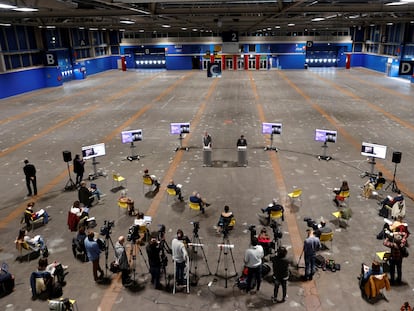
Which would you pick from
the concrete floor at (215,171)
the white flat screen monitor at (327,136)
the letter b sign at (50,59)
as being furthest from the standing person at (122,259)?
the letter b sign at (50,59)

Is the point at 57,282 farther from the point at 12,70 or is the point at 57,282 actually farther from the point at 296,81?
the point at 296,81

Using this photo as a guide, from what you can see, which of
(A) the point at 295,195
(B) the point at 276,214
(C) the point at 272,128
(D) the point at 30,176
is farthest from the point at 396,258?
(D) the point at 30,176

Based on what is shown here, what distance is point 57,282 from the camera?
8383mm

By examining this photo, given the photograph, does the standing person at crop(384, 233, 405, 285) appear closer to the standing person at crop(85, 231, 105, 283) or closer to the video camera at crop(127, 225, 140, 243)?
the video camera at crop(127, 225, 140, 243)

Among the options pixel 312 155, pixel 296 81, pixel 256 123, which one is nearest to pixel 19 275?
pixel 312 155

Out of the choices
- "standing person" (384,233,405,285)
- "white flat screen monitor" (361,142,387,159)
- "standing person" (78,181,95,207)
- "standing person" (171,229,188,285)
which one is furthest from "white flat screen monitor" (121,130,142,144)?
"standing person" (384,233,405,285)

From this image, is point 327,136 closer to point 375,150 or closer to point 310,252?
point 375,150

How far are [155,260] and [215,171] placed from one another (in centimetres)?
775

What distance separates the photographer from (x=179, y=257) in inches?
313

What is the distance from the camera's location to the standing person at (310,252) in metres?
8.11

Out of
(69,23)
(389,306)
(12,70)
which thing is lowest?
(389,306)

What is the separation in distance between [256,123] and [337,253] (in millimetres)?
14853

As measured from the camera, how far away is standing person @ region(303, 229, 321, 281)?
26.6 ft

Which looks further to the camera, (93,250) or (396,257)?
(93,250)
